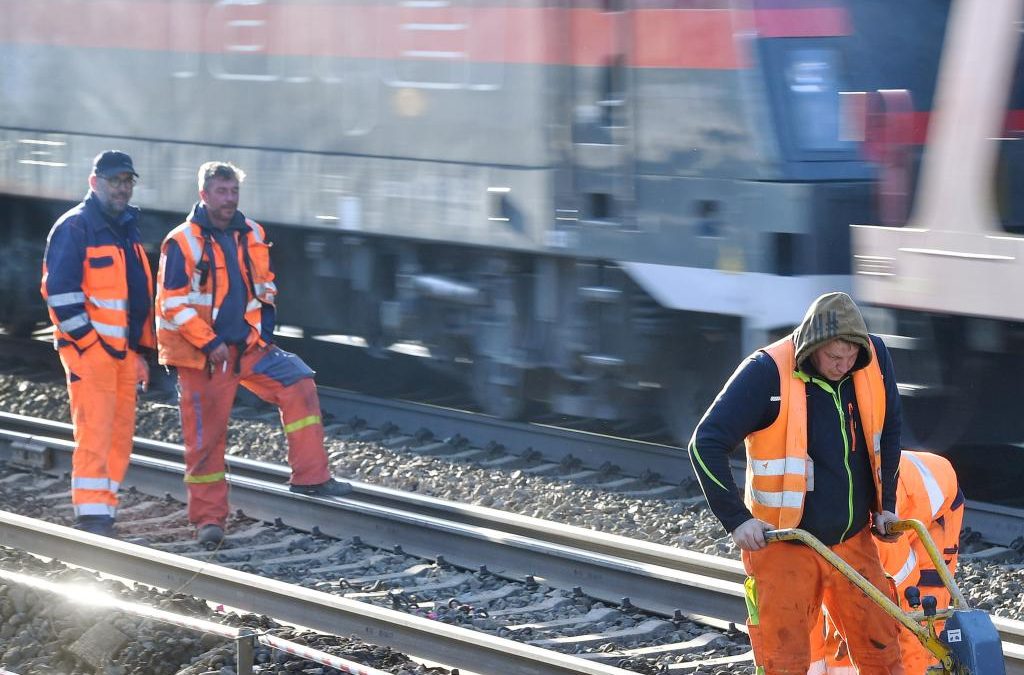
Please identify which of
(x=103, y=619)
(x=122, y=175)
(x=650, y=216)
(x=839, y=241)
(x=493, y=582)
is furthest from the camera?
(x=650, y=216)

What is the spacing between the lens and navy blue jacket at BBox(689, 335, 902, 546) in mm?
4840

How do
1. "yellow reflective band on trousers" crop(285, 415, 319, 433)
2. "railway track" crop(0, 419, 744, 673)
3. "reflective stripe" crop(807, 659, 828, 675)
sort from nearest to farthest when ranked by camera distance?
"reflective stripe" crop(807, 659, 828, 675) → "railway track" crop(0, 419, 744, 673) → "yellow reflective band on trousers" crop(285, 415, 319, 433)

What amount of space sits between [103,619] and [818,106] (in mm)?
4722

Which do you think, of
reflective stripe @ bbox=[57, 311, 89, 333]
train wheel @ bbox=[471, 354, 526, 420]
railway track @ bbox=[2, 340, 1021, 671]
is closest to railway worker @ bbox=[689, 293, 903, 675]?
railway track @ bbox=[2, 340, 1021, 671]

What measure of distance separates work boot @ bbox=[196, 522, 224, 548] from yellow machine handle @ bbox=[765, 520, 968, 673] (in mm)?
4169

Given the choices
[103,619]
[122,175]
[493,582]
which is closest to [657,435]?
[493,582]

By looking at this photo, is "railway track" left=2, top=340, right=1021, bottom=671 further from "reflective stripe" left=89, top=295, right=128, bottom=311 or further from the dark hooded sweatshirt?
the dark hooded sweatshirt

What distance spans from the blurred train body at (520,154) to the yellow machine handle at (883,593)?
14.1 feet

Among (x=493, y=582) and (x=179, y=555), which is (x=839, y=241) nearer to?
(x=493, y=582)

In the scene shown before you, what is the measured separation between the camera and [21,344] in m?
14.8

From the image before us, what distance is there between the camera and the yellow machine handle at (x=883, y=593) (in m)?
4.58

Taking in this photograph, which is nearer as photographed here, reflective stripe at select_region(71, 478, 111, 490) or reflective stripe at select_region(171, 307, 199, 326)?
reflective stripe at select_region(171, 307, 199, 326)

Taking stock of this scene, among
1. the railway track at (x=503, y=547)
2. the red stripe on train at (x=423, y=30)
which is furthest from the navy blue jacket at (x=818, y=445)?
the red stripe on train at (x=423, y=30)

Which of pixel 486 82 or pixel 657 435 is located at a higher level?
pixel 486 82
